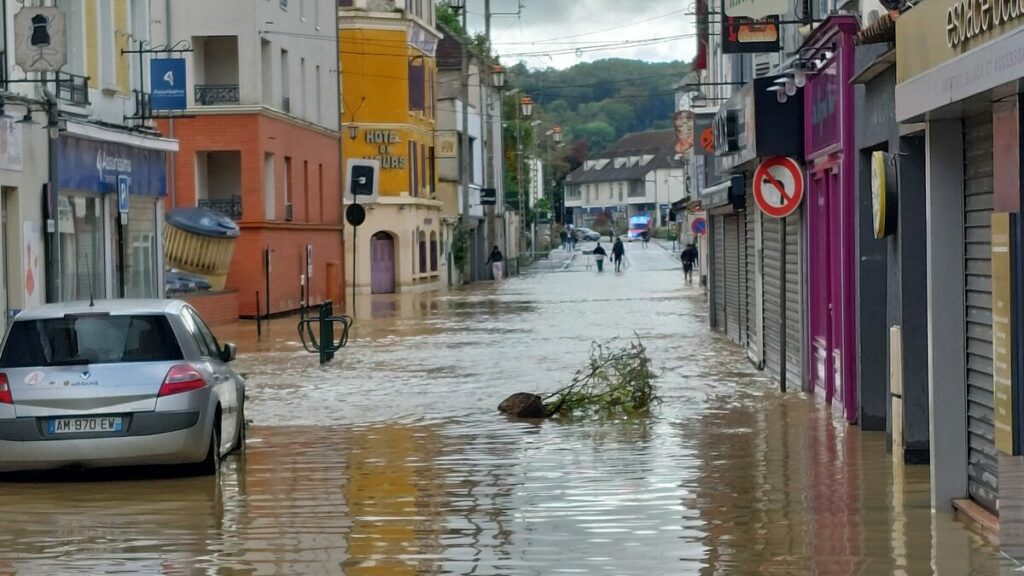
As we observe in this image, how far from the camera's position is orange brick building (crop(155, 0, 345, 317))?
155 feet

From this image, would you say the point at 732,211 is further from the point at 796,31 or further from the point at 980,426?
the point at 980,426

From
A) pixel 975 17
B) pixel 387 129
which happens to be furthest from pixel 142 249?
pixel 387 129

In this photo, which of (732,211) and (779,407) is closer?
(779,407)

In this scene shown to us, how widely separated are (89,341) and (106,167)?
16651 mm

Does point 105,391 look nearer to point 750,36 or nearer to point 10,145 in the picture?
point 10,145

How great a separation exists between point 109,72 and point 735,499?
19.5 meters

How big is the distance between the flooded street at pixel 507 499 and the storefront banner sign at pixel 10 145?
4556mm

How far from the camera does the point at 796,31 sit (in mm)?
25172

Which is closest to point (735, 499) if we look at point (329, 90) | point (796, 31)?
point (796, 31)

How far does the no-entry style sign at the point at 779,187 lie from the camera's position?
19.9 metres

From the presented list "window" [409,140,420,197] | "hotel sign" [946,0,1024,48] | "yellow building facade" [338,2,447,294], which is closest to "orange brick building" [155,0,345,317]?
"yellow building facade" [338,2,447,294]

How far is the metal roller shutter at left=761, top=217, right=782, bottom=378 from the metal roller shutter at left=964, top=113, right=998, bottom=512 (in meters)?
11.4

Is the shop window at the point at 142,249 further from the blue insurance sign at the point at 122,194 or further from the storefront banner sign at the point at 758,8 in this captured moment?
the storefront banner sign at the point at 758,8

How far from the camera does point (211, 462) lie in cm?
1405
